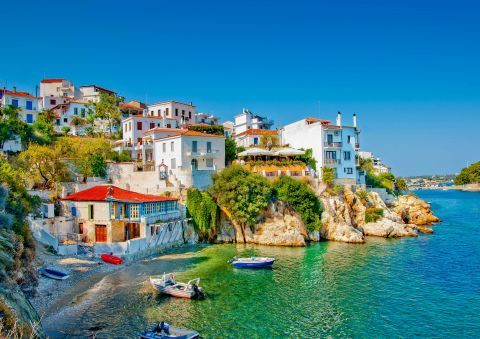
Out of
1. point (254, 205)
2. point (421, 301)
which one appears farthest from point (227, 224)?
point (421, 301)

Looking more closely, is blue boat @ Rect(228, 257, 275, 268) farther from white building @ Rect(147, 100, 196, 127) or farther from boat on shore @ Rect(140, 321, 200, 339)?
white building @ Rect(147, 100, 196, 127)

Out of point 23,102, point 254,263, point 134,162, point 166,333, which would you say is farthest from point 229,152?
point 166,333

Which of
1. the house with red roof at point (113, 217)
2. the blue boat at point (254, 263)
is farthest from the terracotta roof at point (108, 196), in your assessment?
the blue boat at point (254, 263)

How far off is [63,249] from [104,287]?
345 inches

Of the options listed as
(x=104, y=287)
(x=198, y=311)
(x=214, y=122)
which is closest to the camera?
(x=198, y=311)

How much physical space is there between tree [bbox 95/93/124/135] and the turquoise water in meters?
38.5

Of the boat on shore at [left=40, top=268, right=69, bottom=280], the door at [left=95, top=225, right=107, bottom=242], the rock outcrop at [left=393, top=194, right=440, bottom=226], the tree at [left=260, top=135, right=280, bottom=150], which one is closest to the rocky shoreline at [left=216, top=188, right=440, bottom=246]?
the rock outcrop at [left=393, top=194, right=440, bottom=226]

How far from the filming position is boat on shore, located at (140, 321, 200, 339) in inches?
746

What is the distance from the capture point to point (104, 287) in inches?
1070

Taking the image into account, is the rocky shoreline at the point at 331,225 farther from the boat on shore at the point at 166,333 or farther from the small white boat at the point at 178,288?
the boat on shore at the point at 166,333

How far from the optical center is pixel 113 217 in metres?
36.9

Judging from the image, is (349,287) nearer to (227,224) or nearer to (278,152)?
(227,224)

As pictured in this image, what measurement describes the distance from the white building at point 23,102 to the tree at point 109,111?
11.2 meters

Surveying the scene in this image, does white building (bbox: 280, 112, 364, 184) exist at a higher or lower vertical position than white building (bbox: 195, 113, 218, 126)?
lower
